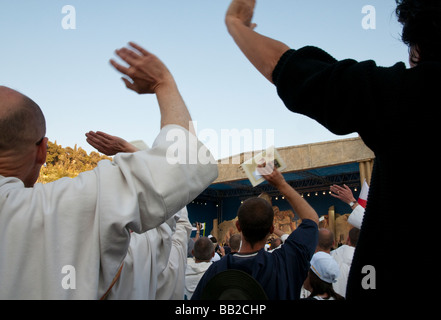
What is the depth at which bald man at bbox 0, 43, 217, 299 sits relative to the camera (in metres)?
1.01

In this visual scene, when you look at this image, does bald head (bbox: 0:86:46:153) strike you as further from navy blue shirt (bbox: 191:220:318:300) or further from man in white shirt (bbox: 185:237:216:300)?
man in white shirt (bbox: 185:237:216:300)

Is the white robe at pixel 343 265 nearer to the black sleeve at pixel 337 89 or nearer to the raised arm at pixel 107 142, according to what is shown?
the raised arm at pixel 107 142

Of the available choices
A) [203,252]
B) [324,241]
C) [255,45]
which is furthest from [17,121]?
[203,252]

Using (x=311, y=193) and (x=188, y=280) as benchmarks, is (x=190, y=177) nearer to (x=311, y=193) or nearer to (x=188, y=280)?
(x=188, y=280)

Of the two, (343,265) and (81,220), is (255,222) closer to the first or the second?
(81,220)

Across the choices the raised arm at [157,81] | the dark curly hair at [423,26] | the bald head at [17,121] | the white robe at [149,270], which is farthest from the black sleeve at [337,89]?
the white robe at [149,270]

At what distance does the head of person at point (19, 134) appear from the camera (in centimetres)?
116

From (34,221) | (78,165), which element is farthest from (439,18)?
(78,165)

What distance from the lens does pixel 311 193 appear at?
67.1ft

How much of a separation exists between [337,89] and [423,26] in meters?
0.35

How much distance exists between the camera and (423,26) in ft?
3.40

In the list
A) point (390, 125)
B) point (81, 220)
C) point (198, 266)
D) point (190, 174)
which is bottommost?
point (198, 266)

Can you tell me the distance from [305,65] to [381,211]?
475mm

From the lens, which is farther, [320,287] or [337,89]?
[320,287]
